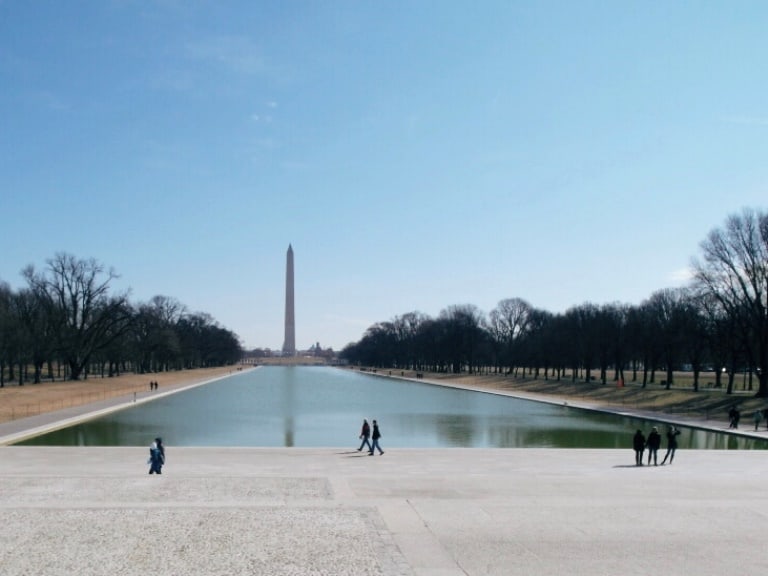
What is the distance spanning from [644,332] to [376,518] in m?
64.8

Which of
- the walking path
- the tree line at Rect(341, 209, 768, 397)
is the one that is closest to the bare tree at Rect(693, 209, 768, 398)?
the tree line at Rect(341, 209, 768, 397)

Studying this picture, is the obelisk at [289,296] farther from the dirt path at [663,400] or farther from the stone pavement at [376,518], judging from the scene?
the stone pavement at [376,518]

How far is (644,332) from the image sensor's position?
239ft

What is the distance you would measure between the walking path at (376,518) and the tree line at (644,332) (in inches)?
→ 1381

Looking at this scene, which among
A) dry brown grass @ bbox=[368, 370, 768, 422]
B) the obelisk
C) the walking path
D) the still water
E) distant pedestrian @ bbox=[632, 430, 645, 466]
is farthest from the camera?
the obelisk

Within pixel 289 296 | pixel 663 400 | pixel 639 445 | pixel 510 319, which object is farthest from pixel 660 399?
pixel 289 296

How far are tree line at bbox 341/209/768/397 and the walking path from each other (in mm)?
35081

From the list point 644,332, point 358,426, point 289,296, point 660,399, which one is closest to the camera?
point 358,426

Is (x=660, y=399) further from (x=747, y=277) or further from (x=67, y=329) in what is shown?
(x=67, y=329)

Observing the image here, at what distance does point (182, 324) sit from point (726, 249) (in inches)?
4347

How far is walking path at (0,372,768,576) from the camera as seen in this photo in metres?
10.9

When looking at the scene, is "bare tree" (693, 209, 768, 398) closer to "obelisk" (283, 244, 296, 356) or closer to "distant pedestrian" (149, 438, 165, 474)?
"distant pedestrian" (149, 438, 165, 474)

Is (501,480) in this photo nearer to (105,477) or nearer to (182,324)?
(105,477)

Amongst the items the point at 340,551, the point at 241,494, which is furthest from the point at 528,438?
the point at 340,551
